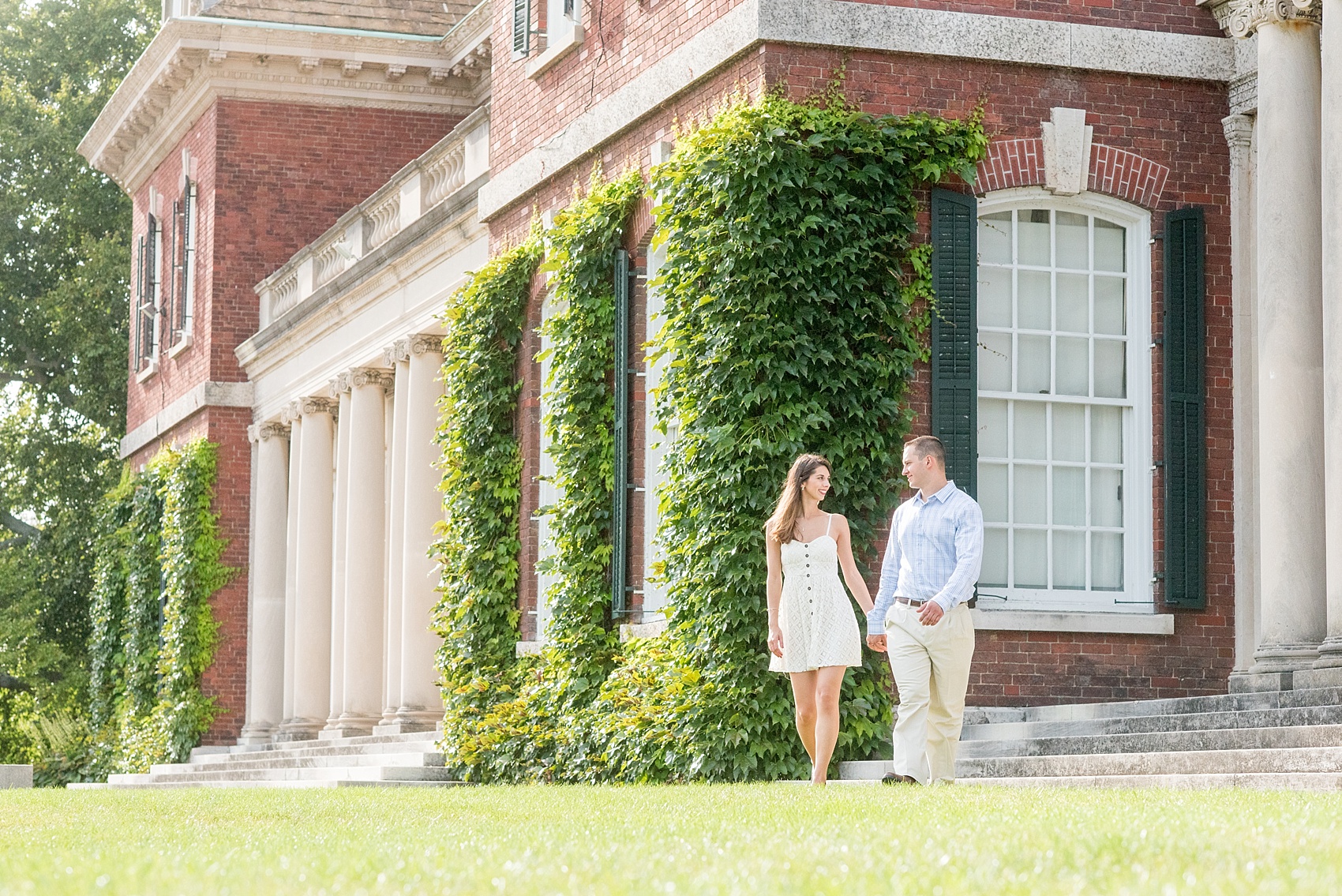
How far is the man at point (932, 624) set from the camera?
10.7 meters

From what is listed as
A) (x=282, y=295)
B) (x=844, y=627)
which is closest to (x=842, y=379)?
(x=844, y=627)

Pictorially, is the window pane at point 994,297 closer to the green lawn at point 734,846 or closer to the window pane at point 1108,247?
the window pane at point 1108,247

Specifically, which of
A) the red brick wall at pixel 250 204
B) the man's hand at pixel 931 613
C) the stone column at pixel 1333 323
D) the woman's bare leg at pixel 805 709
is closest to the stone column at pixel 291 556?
the red brick wall at pixel 250 204

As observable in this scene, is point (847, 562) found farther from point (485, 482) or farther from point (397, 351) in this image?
point (397, 351)

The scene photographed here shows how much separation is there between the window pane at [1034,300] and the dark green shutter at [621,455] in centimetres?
320

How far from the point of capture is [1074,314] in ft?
50.4

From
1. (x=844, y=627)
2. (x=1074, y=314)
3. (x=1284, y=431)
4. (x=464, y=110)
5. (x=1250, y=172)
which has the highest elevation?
(x=464, y=110)

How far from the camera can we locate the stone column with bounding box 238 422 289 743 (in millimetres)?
28500

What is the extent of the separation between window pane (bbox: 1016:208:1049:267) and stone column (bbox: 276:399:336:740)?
44.5ft

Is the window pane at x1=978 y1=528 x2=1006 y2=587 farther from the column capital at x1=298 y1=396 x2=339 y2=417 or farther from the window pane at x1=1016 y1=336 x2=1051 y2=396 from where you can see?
the column capital at x1=298 y1=396 x2=339 y2=417

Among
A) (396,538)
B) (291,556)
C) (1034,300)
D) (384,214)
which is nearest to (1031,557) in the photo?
(1034,300)

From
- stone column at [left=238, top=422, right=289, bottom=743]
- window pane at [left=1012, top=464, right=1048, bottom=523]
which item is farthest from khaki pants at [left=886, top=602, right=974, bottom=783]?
stone column at [left=238, top=422, right=289, bottom=743]

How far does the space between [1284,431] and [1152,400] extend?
1331 mm

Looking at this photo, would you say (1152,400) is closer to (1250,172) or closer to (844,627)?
(1250,172)
